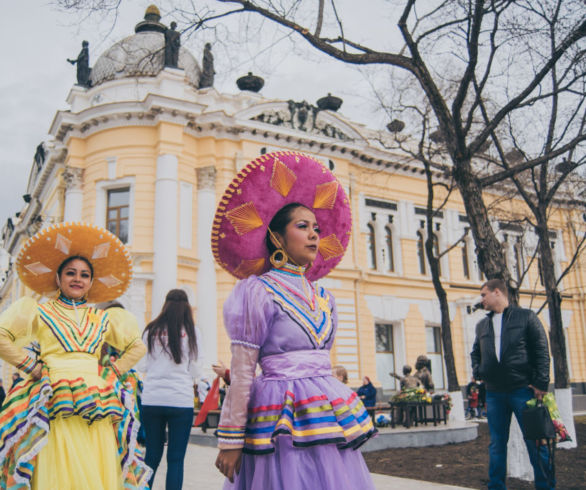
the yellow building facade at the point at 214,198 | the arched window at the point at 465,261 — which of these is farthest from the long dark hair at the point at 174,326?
the arched window at the point at 465,261

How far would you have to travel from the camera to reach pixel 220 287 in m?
19.6

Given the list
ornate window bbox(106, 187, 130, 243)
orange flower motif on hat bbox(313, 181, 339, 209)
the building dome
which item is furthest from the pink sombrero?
the building dome

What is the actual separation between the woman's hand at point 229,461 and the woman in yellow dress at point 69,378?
1528 millimetres

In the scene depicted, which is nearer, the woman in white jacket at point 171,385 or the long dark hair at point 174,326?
the woman in white jacket at point 171,385

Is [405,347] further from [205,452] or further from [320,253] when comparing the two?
[320,253]

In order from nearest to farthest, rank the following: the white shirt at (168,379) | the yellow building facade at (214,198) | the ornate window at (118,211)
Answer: the white shirt at (168,379), the yellow building facade at (214,198), the ornate window at (118,211)

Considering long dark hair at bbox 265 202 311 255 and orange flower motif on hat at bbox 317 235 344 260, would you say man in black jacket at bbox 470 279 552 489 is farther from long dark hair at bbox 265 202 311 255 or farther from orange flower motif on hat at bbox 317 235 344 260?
long dark hair at bbox 265 202 311 255

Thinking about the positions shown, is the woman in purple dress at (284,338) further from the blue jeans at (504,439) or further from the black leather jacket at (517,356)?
the blue jeans at (504,439)

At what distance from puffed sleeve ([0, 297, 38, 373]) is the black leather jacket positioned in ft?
12.7

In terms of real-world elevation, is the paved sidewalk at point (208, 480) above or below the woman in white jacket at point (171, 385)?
below

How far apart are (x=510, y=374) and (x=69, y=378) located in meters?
3.70

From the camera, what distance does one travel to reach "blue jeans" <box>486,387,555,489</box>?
16.7 feet

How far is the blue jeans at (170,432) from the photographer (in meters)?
4.79

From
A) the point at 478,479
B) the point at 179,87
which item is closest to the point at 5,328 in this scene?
the point at 478,479
